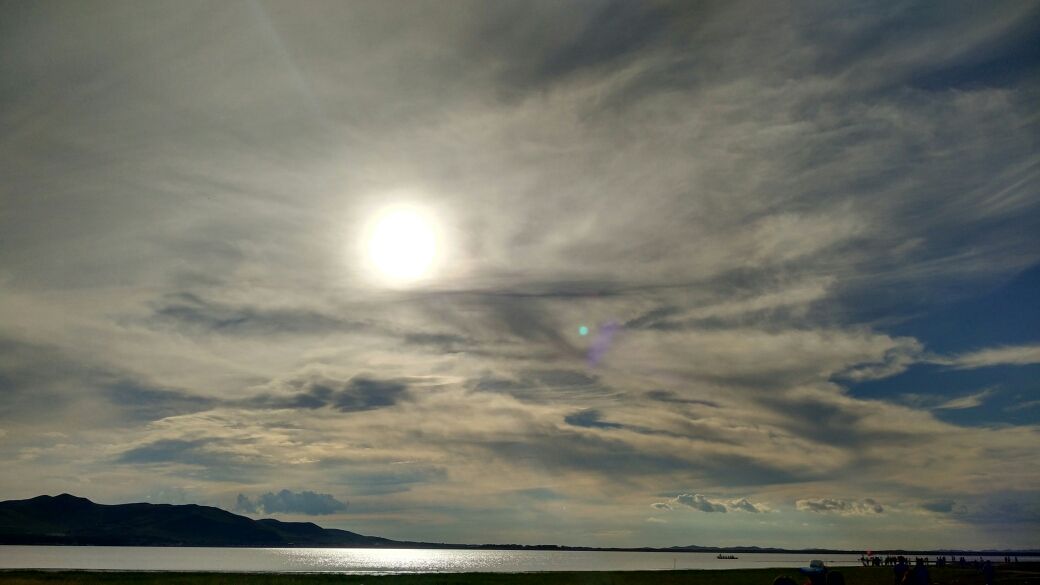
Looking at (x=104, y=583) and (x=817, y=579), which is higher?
(x=817, y=579)

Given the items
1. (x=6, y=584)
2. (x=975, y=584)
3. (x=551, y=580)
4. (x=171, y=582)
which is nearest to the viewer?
(x=975, y=584)

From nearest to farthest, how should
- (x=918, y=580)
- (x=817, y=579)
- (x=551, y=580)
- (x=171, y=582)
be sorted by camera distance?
(x=817, y=579) < (x=918, y=580) < (x=171, y=582) < (x=551, y=580)

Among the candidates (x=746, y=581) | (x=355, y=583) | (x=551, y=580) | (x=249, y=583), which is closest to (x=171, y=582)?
(x=249, y=583)

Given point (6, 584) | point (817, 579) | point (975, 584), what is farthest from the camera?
point (6, 584)

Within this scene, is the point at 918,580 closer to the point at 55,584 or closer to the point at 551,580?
the point at 551,580

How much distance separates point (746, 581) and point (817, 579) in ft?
202

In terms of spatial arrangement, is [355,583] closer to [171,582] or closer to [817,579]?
[171,582]

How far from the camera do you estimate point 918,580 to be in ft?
115

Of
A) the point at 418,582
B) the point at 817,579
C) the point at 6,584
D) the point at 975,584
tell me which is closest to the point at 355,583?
the point at 418,582

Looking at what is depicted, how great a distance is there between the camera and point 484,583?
77.2 metres

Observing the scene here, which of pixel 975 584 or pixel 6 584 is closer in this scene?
pixel 975 584

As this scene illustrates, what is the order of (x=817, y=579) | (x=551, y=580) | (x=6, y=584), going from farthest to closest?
(x=551, y=580) → (x=6, y=584) → (x=817, y=579)

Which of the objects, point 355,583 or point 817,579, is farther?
point 355,583

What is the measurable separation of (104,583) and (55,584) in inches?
233
